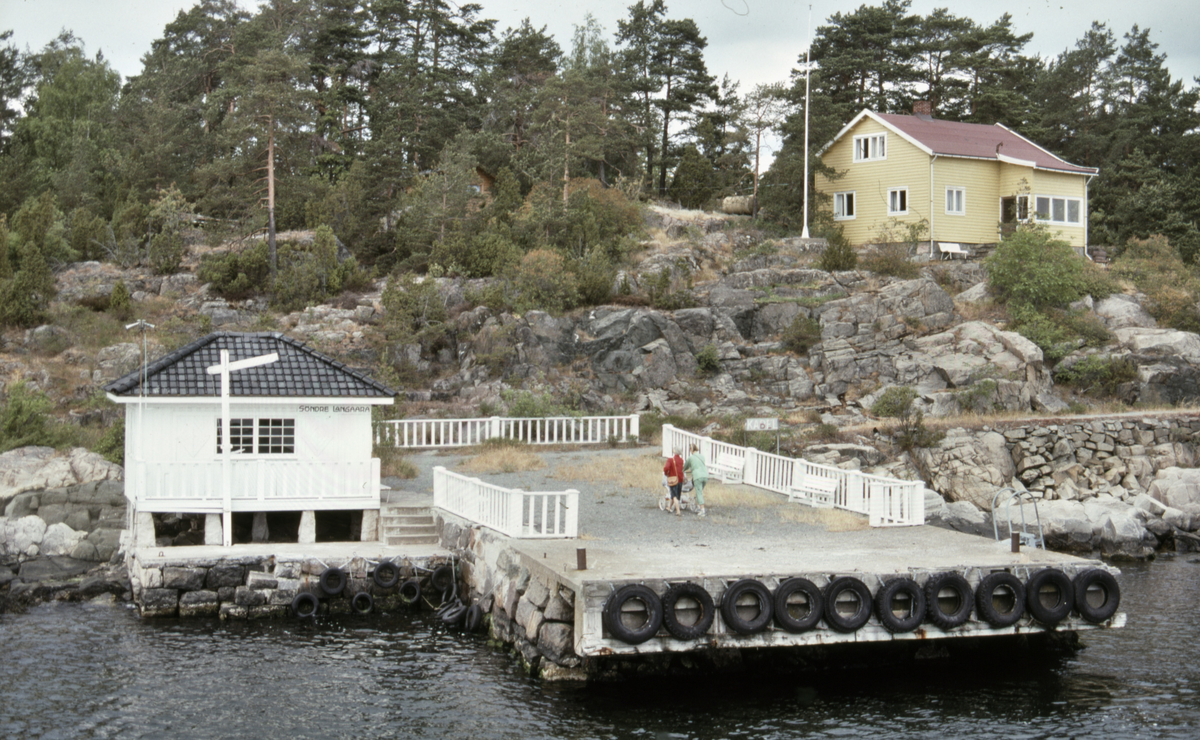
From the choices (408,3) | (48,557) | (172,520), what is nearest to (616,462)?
(172,520)

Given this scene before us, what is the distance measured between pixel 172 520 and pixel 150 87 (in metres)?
45.7

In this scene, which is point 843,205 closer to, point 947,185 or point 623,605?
point 947,185

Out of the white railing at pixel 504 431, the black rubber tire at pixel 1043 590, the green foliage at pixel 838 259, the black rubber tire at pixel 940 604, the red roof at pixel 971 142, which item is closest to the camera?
the black rubber tire at pixel 940 604

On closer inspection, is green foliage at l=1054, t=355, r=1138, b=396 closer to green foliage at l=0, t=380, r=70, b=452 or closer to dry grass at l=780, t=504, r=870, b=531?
dry grass at l=780, t=504, r=870, b=531

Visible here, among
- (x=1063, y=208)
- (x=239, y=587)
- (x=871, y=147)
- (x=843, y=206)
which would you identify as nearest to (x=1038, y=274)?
(x=1063, y=208)

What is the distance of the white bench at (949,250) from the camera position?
4844 centimetres

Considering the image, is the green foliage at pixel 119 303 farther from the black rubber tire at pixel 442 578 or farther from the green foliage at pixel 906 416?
the green foliage at pixel 906 416

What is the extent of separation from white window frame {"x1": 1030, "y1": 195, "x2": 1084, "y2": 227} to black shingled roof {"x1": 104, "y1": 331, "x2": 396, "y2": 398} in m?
39.0

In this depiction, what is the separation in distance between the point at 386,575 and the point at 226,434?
408cm

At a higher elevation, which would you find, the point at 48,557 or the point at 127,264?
the point at 127,264

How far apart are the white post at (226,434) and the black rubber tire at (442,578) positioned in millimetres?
4124

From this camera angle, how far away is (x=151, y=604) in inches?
746

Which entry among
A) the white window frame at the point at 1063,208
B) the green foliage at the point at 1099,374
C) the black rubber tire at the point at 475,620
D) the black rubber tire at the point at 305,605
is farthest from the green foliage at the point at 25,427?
the white window frame at the point at 1063,208

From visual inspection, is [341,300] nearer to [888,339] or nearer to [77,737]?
[888,339]
